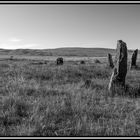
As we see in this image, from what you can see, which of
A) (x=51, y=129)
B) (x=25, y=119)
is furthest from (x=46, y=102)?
(x=51, y=129)

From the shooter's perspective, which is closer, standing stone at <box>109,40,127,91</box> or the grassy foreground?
the grassy foreground

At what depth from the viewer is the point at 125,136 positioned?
151 inches

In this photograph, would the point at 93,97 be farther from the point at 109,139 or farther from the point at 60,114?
the point at 109,139

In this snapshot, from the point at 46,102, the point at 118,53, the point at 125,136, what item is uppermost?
the point at 118,53

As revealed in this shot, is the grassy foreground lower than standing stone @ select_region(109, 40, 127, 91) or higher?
lower

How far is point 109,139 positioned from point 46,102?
8.60 ft

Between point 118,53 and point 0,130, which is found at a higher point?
point 118,53

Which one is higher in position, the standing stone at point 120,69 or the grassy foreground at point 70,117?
the standing stone at point 120,69

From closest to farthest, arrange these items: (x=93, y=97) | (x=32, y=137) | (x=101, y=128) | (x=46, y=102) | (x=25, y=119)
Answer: (x=32, y=137) → (x=101, y=128) → (x=25, y=119) → (x=46, y=102) → (x=93, y=97)

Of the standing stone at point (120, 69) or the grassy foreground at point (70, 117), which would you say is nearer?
the grassy foreground at point (70, 117)

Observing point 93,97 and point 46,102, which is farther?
point 93,97

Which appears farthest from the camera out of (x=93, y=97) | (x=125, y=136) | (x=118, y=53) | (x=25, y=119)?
(x=118, y=53)

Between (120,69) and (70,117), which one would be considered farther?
(120,69)

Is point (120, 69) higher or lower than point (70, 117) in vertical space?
higher
